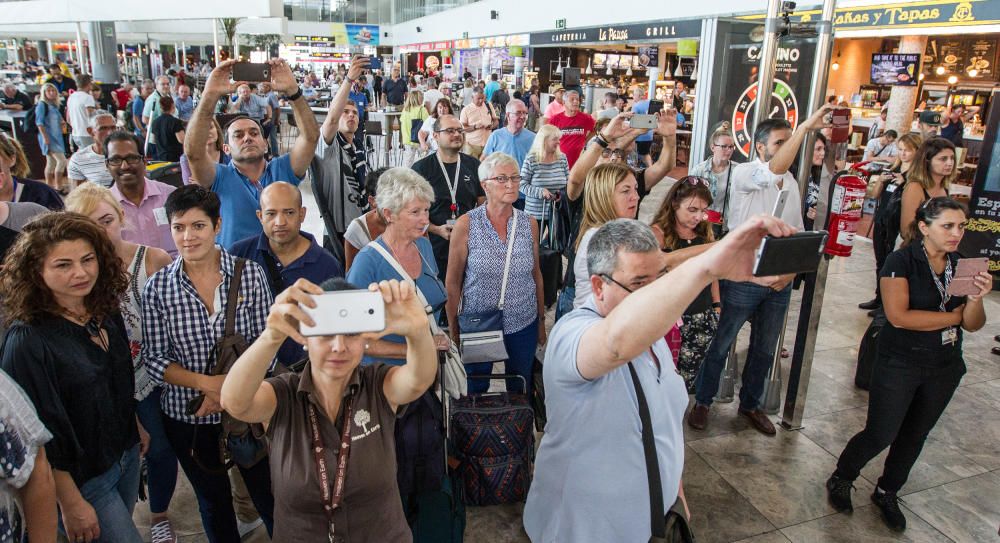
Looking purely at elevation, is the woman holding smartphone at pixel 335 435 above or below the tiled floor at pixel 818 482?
above

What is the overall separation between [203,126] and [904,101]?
1409 centimetres

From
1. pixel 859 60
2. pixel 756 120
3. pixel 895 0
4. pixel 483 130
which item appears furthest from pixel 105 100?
pixel 859 60

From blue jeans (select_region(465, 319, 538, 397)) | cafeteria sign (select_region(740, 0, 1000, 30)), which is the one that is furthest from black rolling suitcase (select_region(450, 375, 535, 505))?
cafeteria sign (select_region(740, 0, 1000, 30))

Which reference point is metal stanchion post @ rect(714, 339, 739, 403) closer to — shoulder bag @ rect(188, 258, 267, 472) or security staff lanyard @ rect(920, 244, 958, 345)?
security staff lanyard @ rect(920, 244, 958, 345)

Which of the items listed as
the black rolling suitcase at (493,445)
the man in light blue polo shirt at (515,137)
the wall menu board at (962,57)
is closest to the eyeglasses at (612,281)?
the black rolling suitcase at (493,445)

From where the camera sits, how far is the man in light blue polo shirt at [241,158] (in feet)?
10.9

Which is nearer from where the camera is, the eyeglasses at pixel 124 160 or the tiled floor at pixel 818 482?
the tiled floor at pixel 818 482

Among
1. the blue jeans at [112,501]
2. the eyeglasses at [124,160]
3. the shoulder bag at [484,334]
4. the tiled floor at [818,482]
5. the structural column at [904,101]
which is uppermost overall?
the structural column at [904,101]

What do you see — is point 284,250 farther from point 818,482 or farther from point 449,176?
point 818,482

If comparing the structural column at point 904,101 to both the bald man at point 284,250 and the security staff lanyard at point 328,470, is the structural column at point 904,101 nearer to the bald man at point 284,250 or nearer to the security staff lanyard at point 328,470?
the bald man at point 284,250

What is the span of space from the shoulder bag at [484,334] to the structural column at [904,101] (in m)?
12.8

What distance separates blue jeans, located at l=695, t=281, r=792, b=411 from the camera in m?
3.75

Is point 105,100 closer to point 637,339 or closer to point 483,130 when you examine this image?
point 483,130

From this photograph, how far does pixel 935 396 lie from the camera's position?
2.99m
